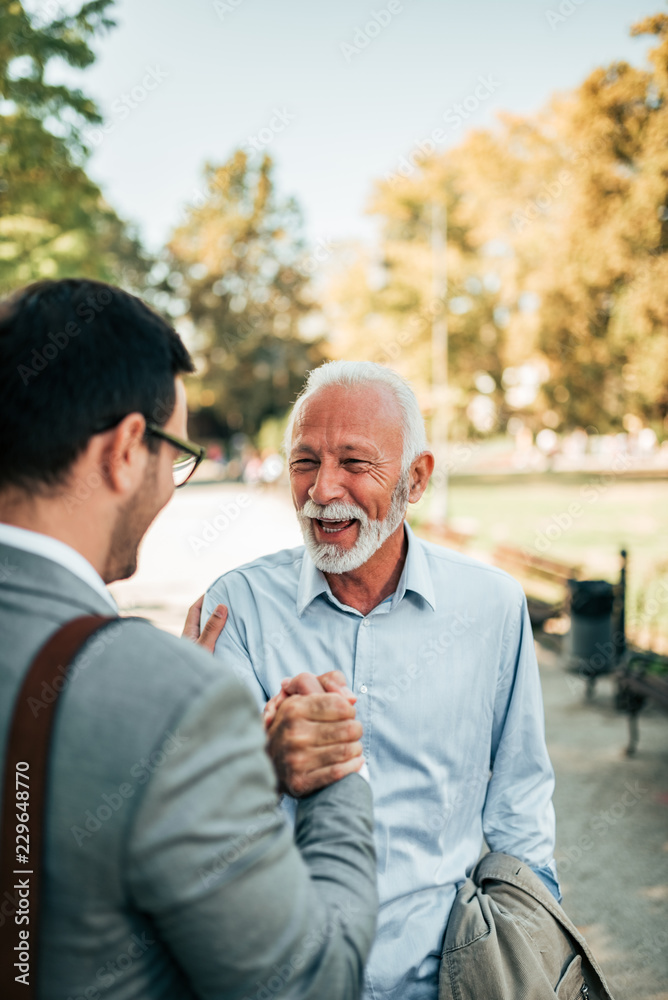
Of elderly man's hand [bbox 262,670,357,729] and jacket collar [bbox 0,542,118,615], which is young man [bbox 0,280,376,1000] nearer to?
jacket collar [bbox 0,542,118,615]

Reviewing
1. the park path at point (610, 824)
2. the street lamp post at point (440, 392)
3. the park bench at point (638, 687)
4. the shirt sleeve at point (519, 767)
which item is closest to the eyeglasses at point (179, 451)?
the shirt sleeve at point (519, 767)

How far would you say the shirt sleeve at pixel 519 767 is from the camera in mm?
2080

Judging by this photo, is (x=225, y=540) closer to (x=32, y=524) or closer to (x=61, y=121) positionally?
(x=61, y=121)

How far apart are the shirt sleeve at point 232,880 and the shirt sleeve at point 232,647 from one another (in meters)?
1.01

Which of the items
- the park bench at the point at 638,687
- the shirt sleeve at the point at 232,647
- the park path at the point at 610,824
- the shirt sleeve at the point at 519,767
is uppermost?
the shirt sleeve at the point at 232,647

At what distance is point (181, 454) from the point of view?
4.18 ft

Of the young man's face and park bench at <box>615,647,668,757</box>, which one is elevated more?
the young man's face

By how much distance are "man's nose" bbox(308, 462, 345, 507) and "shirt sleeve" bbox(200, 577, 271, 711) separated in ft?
1.30

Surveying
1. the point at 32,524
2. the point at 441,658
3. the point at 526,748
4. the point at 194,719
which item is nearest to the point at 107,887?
the point at 194,719

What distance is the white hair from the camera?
2.27 m

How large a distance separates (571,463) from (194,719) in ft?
204

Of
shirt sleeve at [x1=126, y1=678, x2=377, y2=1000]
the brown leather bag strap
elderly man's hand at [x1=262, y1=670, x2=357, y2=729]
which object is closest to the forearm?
shirt sleeve at [x1=126, y1=678, x2=377, y2=1000]

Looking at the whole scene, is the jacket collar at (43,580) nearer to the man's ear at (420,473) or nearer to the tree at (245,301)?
the man's ear at (420,473)

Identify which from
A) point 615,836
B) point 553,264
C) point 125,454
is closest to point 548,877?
point 125,454
